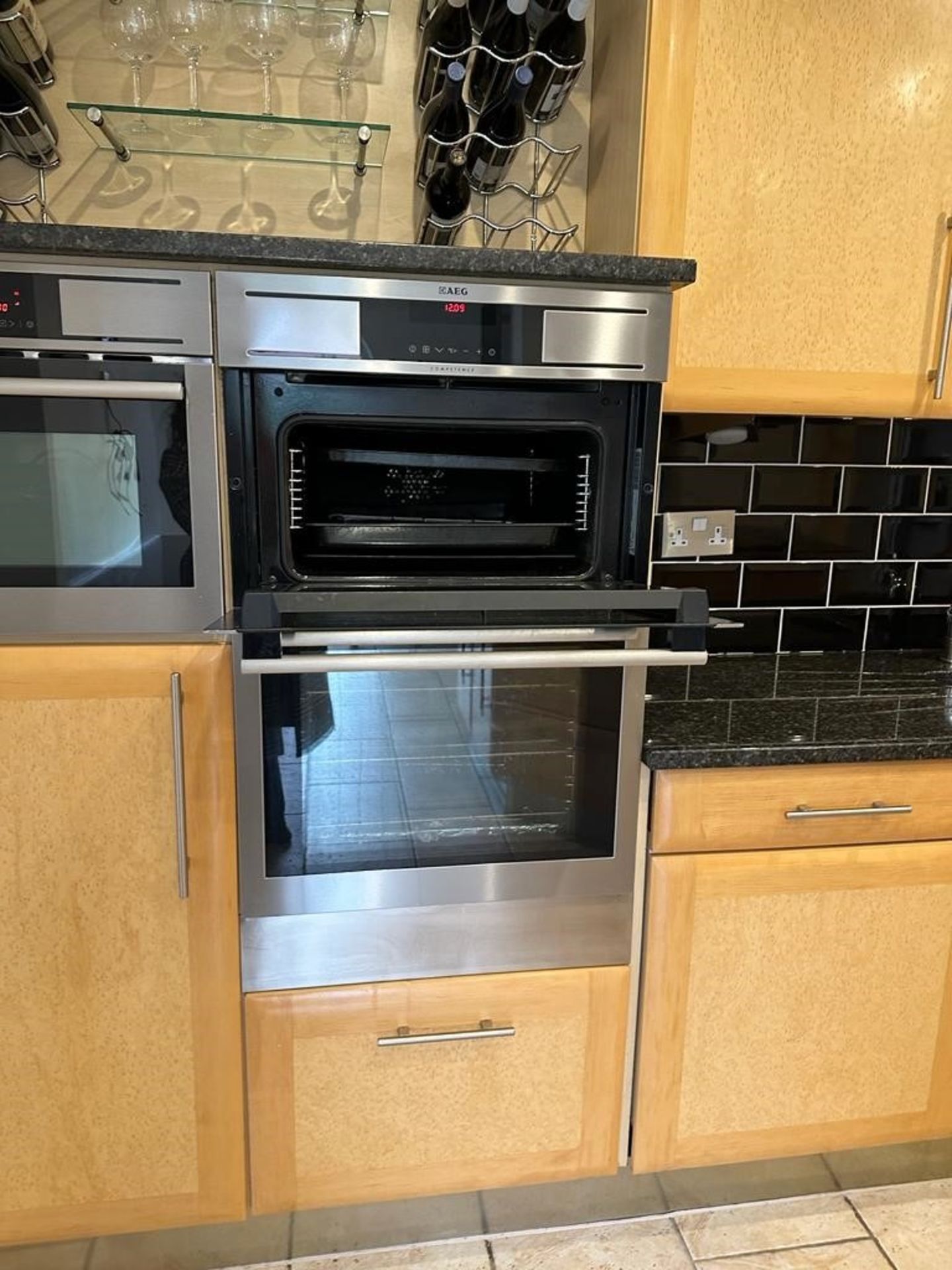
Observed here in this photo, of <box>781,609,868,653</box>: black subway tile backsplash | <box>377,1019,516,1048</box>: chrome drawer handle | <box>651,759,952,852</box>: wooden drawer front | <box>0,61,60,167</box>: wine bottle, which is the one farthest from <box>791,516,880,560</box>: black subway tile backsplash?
<box>0,61,60,167</box>: wine bottle

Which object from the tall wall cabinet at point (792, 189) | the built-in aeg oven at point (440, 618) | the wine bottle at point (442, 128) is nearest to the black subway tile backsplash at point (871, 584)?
the tall wall cabinet at point (792, 189)

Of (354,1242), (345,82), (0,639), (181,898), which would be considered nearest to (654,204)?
(345,82)

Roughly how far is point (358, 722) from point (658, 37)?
3.59 ft

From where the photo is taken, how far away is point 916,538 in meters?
1.81

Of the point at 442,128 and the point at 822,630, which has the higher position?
the point at 442,128

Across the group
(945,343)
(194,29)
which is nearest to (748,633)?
(945,343)

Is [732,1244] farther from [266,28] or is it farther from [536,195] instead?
[266,28]

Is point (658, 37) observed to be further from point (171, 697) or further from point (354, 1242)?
point (354, 1242)

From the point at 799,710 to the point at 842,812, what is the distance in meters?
0.20

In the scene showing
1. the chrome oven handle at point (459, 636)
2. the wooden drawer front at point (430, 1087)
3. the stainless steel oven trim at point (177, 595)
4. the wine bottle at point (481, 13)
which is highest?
the wine bottle at point (481, 13)

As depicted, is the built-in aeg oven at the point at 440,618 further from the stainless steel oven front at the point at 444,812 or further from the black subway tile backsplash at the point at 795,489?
the black subway tile backsplash at the point at 795,489

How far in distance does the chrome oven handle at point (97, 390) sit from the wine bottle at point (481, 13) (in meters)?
0.86

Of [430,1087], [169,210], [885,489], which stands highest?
[169,210]

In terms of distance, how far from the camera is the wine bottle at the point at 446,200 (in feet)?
4.81
